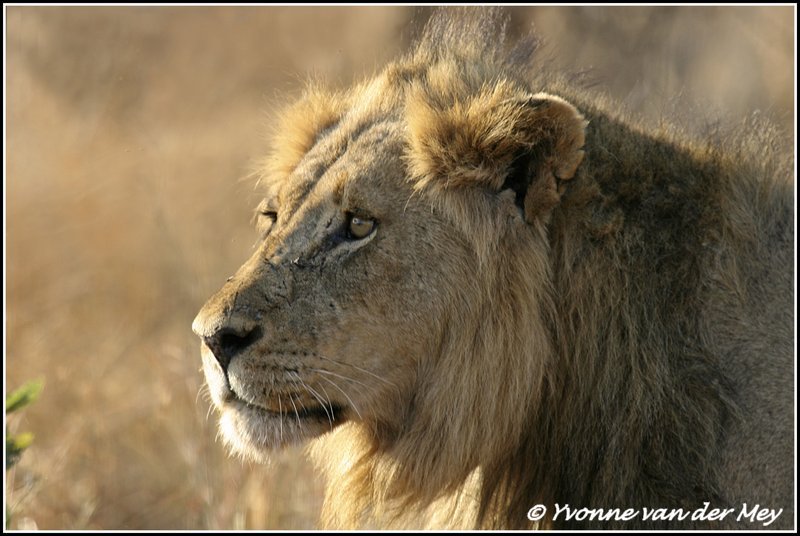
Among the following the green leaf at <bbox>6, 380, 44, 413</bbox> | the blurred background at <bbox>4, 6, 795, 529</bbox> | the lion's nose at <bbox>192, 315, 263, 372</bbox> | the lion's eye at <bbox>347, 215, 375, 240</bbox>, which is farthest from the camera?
the blurred background at <bbox>4, 6, 795, 529</bbox>

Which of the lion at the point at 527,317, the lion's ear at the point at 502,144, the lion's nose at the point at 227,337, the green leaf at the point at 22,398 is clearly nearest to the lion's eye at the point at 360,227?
the lion at the point at 527,317

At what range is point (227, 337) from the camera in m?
2.97

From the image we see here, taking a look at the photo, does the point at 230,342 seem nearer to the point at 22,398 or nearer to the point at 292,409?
the point at 292,409

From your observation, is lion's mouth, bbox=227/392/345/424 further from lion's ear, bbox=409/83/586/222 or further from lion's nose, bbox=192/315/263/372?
lion's ear, bbox=409/83/586/222

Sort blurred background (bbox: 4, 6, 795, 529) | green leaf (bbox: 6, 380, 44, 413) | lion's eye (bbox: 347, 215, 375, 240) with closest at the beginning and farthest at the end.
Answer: lion's eye (bbox: 347, 215, 375, 240)
green leaf (bbox: 6, 380, 44, 413)
blurred background (bbox: 4, 6, 795, 529)

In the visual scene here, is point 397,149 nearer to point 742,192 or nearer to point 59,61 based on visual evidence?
point 742,192

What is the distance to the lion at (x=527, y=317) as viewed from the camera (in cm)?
295

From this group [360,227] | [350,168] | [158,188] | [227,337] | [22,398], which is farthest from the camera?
[158,188]

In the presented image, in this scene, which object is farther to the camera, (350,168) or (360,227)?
(350,168)

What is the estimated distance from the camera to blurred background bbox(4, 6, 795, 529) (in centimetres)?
668

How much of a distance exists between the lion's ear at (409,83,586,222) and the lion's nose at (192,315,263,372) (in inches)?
26.4

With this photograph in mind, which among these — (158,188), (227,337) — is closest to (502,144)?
(227,337)

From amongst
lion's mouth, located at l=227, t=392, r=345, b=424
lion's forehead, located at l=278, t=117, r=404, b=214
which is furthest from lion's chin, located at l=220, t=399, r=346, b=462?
lion's forehead, located at l=278, t=117, r=404, b=214

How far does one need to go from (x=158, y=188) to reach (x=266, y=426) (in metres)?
7.50
